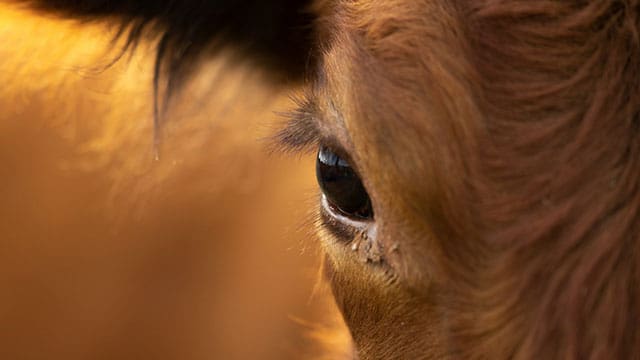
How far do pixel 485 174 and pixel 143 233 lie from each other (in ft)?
5.07

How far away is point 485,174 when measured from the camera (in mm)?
1237

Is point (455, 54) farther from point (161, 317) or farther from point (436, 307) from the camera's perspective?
point (161, 317)

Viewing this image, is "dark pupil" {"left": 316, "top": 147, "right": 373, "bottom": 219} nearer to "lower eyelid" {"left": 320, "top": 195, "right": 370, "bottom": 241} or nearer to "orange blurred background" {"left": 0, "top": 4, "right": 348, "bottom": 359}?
"lower eyelid" {"left": 320, "top": 195, "right": 370, "bottom": 241}

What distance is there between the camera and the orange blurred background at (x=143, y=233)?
2377 millimetres

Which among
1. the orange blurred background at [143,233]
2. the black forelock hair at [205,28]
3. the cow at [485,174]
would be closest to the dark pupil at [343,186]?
the cow at [485,174]

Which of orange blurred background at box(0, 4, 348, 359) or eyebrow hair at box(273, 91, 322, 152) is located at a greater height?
orange blurred background at box(0, 4, 348, 359)

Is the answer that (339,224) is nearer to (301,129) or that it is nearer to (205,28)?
(301,129)

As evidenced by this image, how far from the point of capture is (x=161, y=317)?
2607 mm

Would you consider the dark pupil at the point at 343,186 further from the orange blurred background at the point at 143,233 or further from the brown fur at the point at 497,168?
the orange blurred background at the point at 143,233

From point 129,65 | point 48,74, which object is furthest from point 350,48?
point 48,74

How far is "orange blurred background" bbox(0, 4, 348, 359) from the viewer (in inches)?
93.6

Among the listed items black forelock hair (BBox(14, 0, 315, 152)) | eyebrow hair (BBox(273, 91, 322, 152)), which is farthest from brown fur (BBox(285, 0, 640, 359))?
black forelock hair (BBox(14, 0, 315, 152))

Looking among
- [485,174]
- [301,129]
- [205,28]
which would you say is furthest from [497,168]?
[205,28]

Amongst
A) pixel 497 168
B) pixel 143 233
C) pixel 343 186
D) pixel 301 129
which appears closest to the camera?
pixel 497 168
